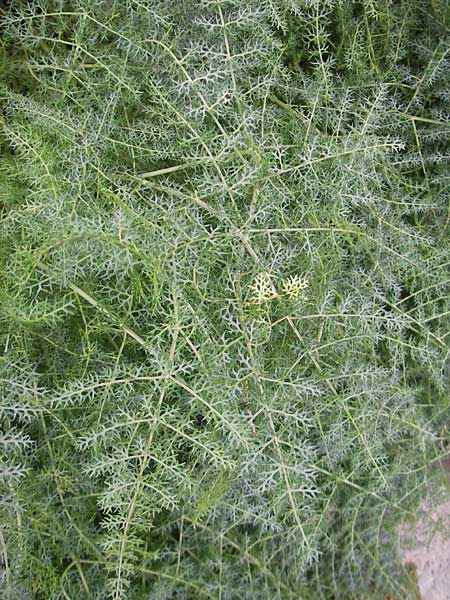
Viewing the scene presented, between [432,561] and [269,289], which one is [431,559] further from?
[269,289]

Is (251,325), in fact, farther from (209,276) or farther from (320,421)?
(320,421)

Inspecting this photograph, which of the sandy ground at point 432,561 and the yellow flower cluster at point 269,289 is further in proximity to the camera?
the sandy ground at point 432,561

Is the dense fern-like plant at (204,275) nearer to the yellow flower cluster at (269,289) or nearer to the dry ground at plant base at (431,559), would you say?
the yellow flower cluster at (269,289)

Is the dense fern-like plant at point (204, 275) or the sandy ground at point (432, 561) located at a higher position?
the dense fern-like plant at point (204, 275)

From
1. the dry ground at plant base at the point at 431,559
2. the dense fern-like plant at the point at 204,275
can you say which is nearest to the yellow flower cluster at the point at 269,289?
the dense fern-like plant at the point at 204,275

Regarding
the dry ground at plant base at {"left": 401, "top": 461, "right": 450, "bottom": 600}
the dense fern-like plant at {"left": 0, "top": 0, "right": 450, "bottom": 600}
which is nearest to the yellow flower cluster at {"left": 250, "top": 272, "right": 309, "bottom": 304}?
the dense fern-like plant at {"left": 0, "top": 0, "right": 450, "bottom": 600}

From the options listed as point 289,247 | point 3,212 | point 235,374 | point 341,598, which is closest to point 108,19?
point 3,212

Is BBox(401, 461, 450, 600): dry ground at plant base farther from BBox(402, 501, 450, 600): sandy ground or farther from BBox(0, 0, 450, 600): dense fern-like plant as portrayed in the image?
BBox(0, 0, 450, 600): dense fern-like plant

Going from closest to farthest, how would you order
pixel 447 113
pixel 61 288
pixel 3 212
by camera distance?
pixel 61 288
pixel 3 212
pixel 447 113
